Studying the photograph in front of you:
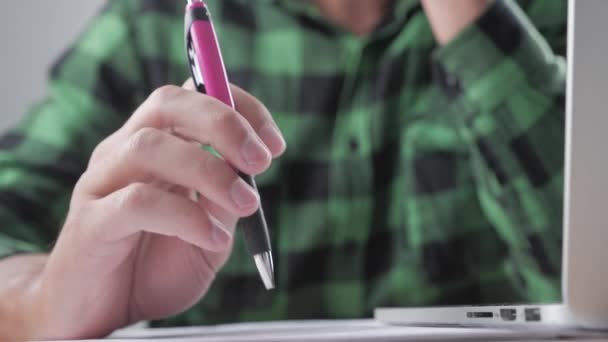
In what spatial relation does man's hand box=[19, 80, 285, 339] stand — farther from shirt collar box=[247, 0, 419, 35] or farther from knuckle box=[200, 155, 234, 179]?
shirt collar box=[247, 0, 419, 35]

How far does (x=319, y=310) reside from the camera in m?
0.49

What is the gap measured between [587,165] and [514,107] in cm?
27

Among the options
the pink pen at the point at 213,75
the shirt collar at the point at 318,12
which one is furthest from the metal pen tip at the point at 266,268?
the shirt collar at the point at 318,12

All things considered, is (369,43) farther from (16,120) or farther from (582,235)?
(582,235)

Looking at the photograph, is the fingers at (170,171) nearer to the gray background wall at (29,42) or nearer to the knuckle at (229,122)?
the knuckle at (229,122)

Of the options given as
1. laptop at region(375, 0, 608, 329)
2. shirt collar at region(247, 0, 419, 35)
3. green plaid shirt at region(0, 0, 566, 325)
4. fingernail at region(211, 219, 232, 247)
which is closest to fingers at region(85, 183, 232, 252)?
fingernail at region(211, 219, 232, 247)

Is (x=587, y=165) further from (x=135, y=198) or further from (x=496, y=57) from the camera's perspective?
(x=496, y=57)

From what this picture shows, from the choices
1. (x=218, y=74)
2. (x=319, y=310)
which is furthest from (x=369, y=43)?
(x=218, y=74)

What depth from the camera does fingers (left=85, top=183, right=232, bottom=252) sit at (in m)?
0.21

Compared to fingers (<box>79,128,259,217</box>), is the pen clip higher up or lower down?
higher up

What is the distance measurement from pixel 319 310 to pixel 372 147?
139 millimetres

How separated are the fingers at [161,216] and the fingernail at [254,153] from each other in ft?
0.11

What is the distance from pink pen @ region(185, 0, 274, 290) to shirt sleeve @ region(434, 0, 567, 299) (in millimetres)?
234

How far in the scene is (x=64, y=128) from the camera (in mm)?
437
